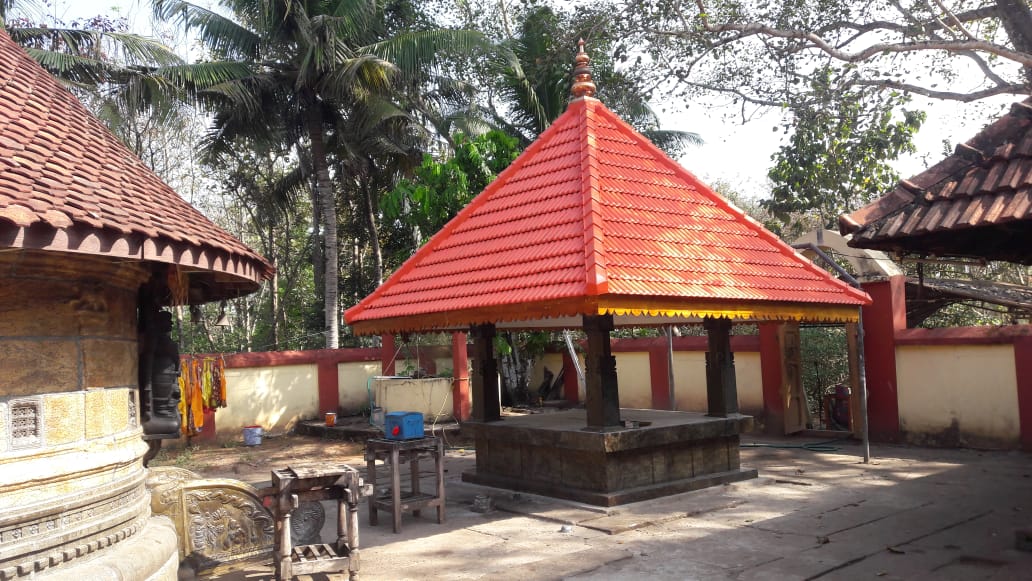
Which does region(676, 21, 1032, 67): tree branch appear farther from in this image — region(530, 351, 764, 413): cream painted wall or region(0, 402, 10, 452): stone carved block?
region(0, 402, 10, 452): stone carved block

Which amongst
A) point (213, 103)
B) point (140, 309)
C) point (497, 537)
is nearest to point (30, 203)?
point (140, 309)

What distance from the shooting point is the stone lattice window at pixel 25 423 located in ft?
13.6

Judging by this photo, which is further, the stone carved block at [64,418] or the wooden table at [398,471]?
the wooden table at [398,471]

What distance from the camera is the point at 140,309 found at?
5.46m

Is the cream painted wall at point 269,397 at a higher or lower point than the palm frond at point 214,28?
lower

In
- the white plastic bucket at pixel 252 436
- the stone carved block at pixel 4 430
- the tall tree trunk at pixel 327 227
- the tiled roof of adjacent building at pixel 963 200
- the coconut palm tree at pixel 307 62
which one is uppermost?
the coconut palm tree at pixel 307 62

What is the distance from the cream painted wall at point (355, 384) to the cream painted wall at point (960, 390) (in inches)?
392

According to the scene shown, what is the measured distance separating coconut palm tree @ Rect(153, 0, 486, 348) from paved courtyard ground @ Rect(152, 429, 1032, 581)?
941 centimetres

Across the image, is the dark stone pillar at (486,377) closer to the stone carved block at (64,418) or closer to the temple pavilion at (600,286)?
the temple pavilion at (600,286)

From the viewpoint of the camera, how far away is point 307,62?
51.5 ft

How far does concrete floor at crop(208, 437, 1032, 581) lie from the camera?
5.77 meters

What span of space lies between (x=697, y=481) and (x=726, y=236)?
104 inches

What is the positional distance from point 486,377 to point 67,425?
5370mm

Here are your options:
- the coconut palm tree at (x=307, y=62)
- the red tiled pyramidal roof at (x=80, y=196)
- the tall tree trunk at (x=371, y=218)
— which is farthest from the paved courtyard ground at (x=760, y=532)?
the tall tree trunk at (x=371, y=218)
